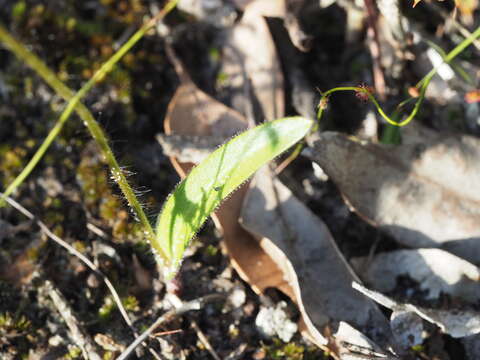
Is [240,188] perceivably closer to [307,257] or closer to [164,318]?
[307,257]

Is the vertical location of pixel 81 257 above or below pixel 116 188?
below

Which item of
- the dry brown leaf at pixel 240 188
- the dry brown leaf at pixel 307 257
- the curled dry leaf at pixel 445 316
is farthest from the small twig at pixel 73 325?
the curled dry leaf at pixel 445 316

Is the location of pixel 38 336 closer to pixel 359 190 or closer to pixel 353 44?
pixel 359 190

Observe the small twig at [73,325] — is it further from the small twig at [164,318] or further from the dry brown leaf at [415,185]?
the dry brown leaf at [415,185]

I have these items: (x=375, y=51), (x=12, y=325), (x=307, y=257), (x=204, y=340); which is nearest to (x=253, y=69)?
(x=375, y=51)

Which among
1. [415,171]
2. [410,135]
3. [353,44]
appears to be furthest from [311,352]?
[353,44]

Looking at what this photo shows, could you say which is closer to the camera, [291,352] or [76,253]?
[291,352]
